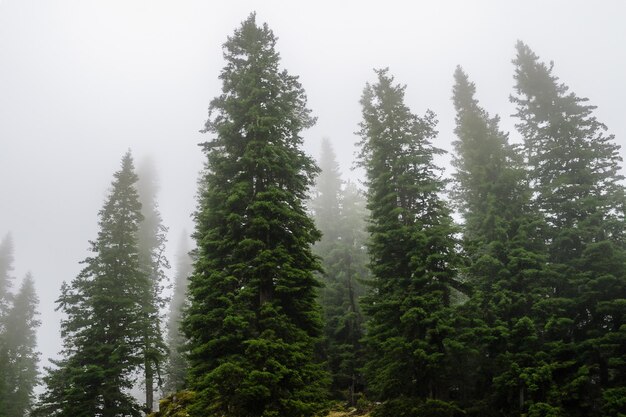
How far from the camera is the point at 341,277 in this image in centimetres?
2747

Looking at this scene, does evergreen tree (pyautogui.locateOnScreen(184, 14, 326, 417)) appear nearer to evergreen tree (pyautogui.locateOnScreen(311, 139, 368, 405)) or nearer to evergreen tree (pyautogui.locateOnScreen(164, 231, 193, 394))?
evergreen tree (pyautogui.locateOnScreen(311, 139, 368, 405))

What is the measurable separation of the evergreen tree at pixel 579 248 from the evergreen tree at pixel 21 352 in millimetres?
35932

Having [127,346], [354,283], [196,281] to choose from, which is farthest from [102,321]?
[354,283]

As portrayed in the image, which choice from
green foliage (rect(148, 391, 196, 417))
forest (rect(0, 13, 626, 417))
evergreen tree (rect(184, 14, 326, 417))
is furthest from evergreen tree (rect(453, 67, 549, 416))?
green foliage (rect(148, 391, 196, 417))

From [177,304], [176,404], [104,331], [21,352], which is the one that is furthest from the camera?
[177,304]

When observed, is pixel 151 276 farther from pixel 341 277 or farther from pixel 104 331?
pixel 341 277

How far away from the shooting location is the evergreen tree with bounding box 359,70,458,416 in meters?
16.3

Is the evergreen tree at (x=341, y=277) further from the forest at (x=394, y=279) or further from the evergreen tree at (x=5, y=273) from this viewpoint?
the evergreen tree at (x=5, y=273)

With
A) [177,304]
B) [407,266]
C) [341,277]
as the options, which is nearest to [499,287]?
[407,266]

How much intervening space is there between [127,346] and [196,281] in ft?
30.2

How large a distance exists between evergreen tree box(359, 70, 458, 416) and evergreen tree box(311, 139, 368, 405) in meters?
1.87

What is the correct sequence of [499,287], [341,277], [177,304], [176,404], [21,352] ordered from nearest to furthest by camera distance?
[499,287] → [176,404] → [341,277] → [21,352] → [177,304]

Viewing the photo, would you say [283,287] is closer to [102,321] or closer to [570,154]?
[102,321]

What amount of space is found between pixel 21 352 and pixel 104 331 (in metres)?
22.2
